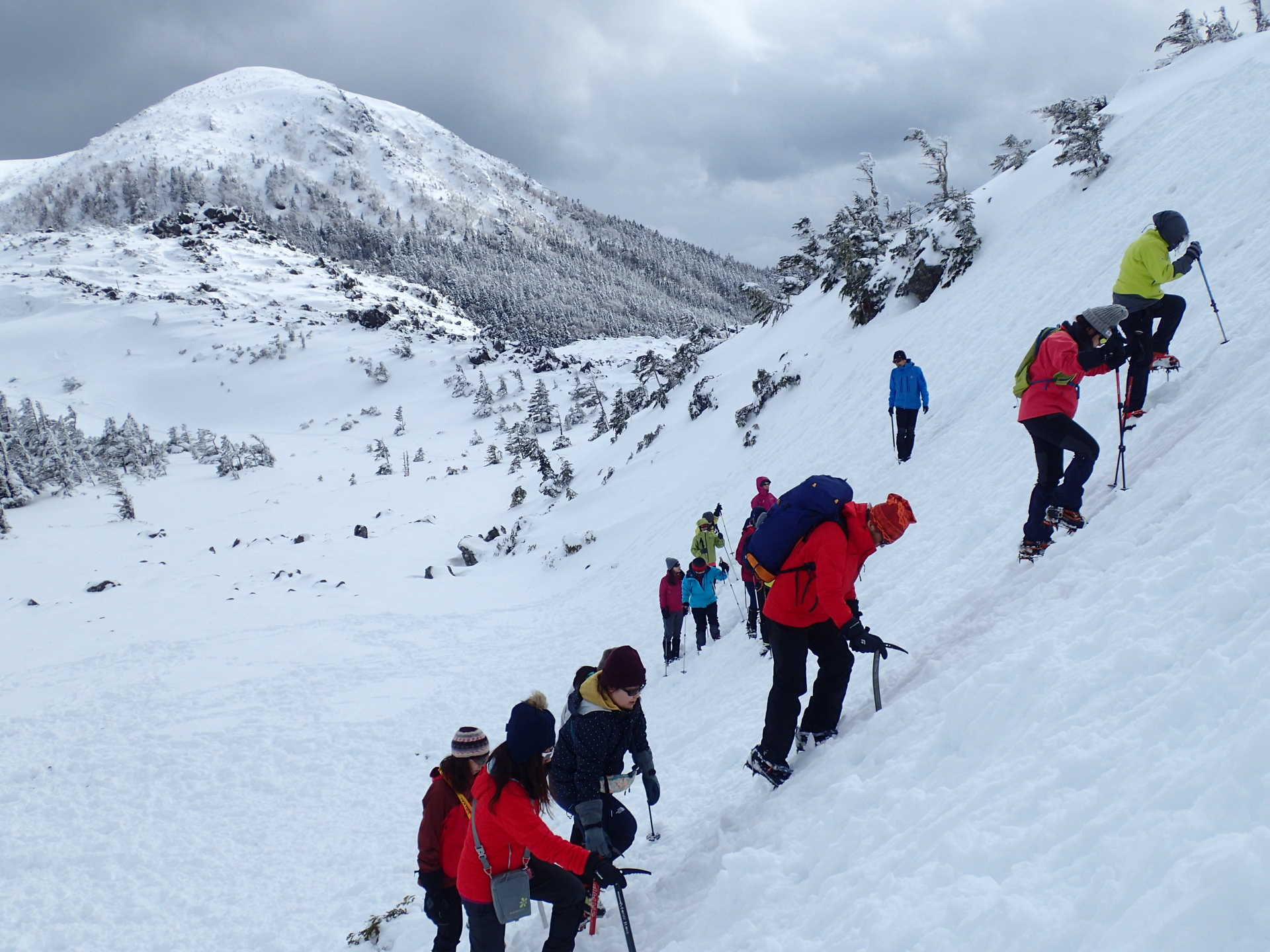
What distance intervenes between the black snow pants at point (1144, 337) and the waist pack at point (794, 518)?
Result: 15.8 feet

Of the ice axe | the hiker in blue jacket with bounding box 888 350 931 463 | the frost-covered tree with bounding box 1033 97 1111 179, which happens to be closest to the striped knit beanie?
the ice axe

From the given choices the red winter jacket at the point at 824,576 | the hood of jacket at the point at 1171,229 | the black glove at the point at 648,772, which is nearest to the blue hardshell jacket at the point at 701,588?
the black glove at the point at 648,772

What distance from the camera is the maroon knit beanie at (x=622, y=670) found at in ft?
13.5

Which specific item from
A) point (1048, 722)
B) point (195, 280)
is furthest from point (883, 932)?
point (195, 280)

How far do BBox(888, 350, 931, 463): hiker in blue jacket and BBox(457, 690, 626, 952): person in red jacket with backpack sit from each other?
10.1m

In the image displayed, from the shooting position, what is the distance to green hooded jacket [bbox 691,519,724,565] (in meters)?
11.4

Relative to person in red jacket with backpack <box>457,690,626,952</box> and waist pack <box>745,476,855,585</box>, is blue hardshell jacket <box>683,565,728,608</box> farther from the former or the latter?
person in red jacket with backpack <box>457,690,626,952</box>

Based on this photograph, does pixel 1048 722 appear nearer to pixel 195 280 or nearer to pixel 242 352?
pixel 242 352

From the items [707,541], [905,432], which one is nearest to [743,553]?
[707,541]

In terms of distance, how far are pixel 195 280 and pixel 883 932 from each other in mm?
155383

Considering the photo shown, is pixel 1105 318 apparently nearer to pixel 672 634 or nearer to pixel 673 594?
pixel 673 594

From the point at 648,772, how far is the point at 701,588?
6438 mm

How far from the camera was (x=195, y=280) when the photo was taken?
412 ft

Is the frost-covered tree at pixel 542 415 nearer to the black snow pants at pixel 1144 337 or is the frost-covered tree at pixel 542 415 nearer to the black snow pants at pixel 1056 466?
the black snow pants at pixel 1144 337
